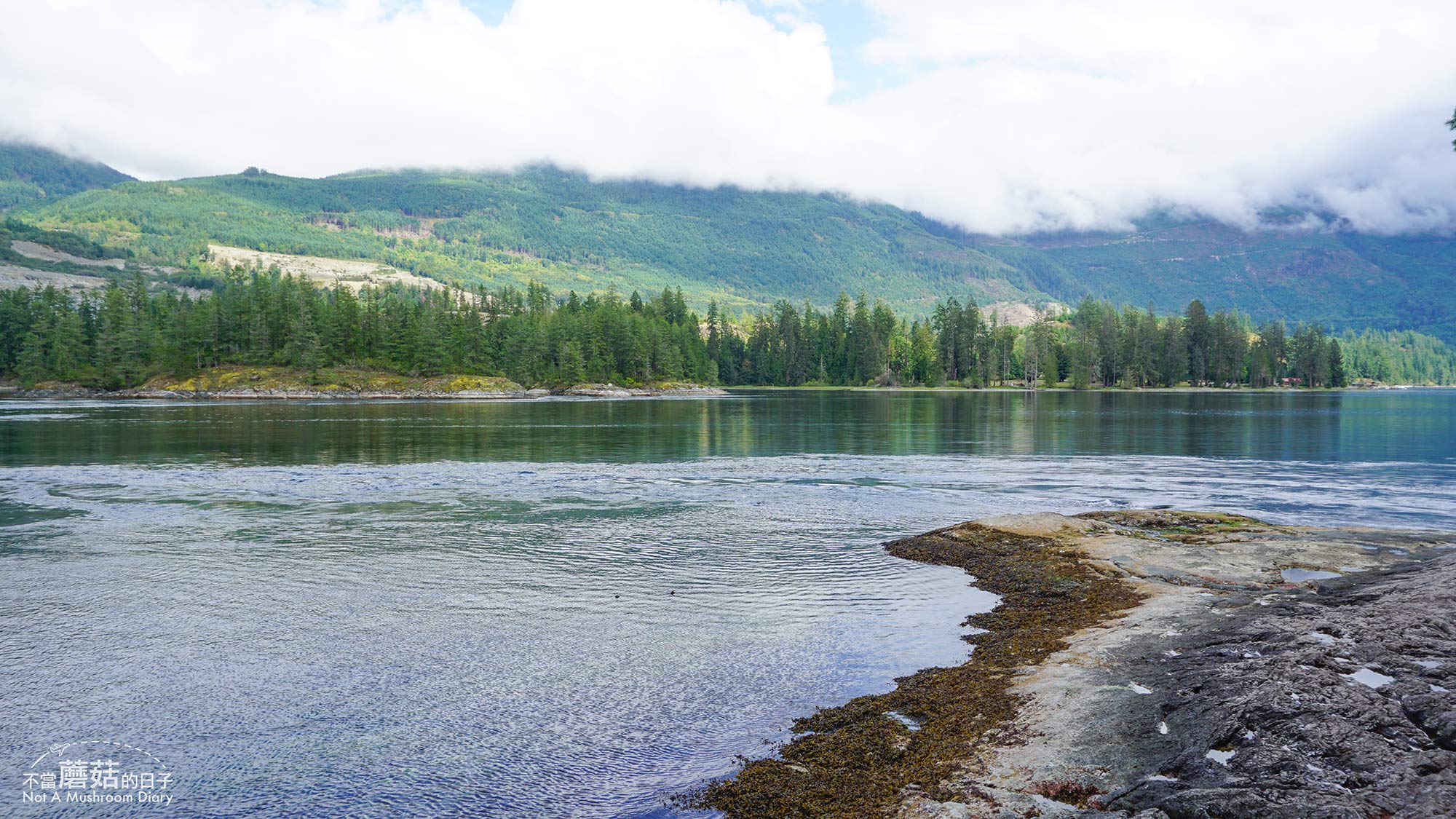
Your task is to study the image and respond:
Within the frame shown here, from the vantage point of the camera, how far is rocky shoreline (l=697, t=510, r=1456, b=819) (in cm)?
1020

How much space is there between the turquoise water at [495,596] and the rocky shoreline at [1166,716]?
1.46m

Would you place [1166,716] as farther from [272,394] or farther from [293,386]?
→ [293,386]

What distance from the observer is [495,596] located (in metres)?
23.0

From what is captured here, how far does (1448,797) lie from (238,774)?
1578 cm

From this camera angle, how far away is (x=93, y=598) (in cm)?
2244

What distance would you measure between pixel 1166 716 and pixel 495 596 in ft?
55.0

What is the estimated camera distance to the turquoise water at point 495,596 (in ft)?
43.3

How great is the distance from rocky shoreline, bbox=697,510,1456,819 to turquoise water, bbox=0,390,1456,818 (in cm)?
146

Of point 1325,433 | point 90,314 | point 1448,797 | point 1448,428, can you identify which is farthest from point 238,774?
point 90,314

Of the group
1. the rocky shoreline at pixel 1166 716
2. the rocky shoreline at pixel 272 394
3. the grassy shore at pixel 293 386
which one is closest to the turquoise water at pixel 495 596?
the rocky shoreline at pixel 1166 716

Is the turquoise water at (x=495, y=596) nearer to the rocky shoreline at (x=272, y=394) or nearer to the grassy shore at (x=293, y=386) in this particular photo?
the rocky shoreline at (x=272, y=394)

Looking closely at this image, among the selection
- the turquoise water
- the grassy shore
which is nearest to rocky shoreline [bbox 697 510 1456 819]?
the turquoise water

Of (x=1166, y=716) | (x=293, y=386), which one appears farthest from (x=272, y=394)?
(x=1166, y=716)

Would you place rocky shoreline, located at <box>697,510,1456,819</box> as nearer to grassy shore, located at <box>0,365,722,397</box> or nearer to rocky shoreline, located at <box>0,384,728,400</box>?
rocky shoreline, located at <box>0,384,728,400</box>
